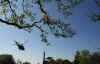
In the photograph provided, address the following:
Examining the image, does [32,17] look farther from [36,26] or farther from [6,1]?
[6,1]

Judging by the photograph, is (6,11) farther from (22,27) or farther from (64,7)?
(64,7)

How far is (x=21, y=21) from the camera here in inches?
892

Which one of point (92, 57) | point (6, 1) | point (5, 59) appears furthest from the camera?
point (5, 59)

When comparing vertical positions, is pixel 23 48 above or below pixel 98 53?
below

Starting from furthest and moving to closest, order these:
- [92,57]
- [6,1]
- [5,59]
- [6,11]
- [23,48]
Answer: [23,48], [5,59], [6,11], [6,1], [92,57]

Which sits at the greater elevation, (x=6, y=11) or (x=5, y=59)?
(x=6, y=11)

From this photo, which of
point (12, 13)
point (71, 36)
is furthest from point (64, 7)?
point (12, 13)

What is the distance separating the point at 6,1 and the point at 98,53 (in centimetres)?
1254

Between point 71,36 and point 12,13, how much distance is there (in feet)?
22.3

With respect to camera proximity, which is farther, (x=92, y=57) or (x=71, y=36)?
(x=71, y=36)

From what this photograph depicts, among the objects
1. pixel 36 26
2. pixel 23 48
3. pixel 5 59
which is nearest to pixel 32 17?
pixel 36 26

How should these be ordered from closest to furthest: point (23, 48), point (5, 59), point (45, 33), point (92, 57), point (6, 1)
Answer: point (92, 57)
point (6, 1)
point (45, 33)
point (5, 59)
point (23, 48)

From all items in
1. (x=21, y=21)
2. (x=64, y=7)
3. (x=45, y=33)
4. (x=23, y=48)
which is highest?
(x=64, y=7)

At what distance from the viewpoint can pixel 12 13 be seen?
22.7m
